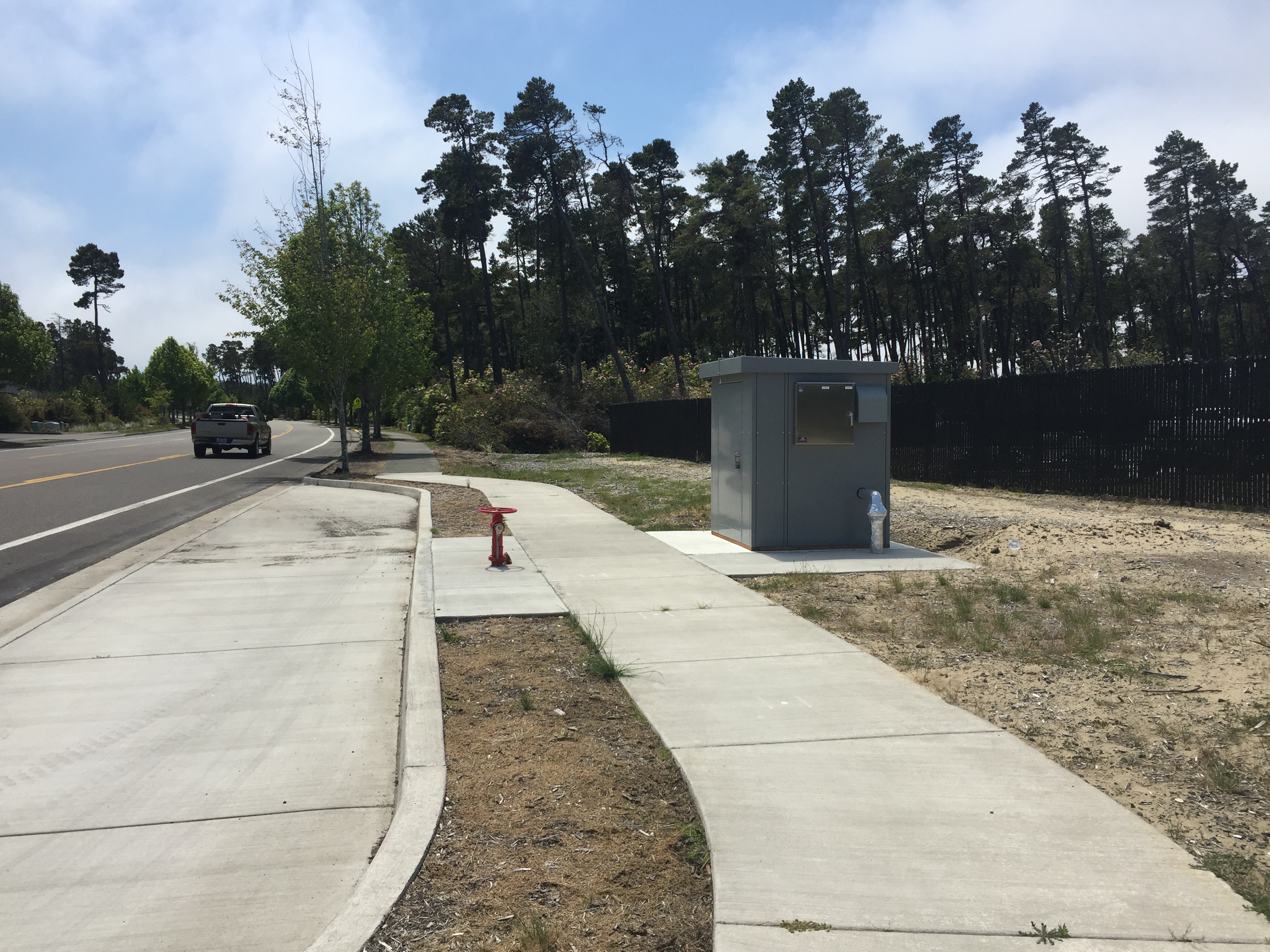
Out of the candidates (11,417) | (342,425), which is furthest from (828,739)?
(11,417)

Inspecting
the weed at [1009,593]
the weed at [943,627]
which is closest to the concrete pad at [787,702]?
the weed at [943,627]

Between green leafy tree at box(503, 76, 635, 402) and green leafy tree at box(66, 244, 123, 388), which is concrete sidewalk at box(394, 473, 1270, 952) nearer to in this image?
green leafy tree at box(503, 76, 635, 402)

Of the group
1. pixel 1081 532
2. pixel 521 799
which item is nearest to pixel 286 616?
pixel 521 799

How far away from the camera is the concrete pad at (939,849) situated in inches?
121

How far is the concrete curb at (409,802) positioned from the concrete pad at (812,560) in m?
3.57

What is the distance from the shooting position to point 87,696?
5648mm

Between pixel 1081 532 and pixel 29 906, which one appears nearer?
pixel 29 906

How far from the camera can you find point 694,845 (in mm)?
3635

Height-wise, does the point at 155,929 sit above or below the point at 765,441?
below

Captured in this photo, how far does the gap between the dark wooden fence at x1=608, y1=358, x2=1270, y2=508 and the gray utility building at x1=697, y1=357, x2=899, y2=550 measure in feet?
19.2

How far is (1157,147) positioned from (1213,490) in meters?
48.8

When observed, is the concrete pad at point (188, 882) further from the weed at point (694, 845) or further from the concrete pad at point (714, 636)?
the concrete pad at point (714, 636)

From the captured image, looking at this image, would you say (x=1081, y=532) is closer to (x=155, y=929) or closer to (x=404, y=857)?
(x=404, y=857)

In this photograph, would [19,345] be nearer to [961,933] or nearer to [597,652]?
[597,652]
